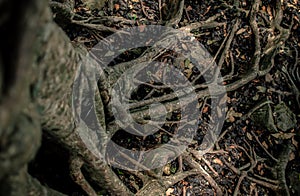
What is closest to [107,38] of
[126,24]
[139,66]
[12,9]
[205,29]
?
[126,24]

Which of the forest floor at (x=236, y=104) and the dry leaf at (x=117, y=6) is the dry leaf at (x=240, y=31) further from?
the dry leaf at (x=117, y=6)

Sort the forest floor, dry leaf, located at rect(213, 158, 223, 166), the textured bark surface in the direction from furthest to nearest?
dry leaf, located at rect(213, 158, 223, 166)
the forest floor
the textured bark surface

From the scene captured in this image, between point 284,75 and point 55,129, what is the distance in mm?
2676

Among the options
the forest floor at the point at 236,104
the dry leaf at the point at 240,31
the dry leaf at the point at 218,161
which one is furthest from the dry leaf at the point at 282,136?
the dry leaf at the point at 240,31

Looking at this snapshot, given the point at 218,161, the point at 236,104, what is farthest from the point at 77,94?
the point at 236,104

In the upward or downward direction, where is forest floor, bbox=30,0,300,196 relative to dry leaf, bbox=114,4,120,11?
downward

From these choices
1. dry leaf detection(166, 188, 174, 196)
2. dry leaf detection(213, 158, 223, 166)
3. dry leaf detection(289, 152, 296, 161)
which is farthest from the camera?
dry leaf detection(289, 152, 296, 161)

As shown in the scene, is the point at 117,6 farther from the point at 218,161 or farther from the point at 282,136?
the point at 282,136

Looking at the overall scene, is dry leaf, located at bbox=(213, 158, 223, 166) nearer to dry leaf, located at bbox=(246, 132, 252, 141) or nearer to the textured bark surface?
the textured bark surface

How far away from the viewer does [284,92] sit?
11.4 feet

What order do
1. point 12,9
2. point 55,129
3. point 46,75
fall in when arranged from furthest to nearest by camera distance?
point 55,129 → point 46,75 → point 12,9

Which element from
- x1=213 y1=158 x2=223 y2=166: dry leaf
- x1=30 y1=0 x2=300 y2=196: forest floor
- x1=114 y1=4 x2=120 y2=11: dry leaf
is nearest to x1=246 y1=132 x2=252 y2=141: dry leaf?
x1=30 y1=0 x2=300 y2=196: forest floor

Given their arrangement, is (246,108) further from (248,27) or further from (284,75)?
(248,27)

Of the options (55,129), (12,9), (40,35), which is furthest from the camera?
(55,129)
